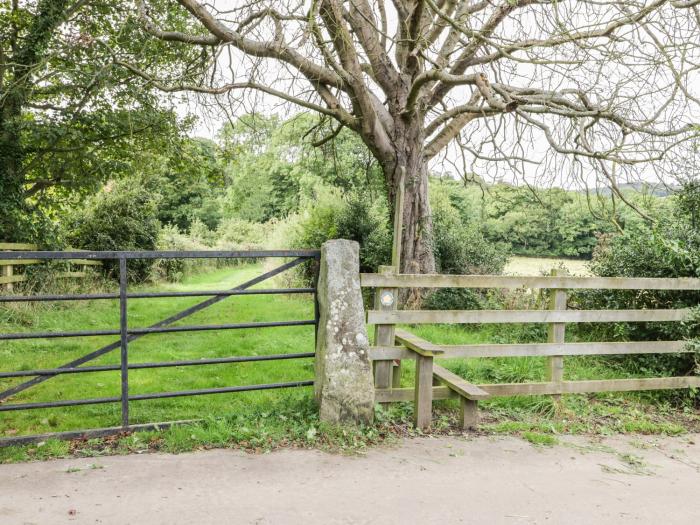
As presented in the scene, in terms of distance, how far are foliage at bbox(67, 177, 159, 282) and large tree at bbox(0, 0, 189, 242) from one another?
2.77 m

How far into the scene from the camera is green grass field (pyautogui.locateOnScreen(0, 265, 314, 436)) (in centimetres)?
512

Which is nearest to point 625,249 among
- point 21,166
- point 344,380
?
point 344,380

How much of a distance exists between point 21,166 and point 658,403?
13082mm

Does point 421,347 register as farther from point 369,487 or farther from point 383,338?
point 369,487

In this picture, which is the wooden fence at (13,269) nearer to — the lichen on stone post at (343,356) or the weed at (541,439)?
the lichen on stone post at (343,356)

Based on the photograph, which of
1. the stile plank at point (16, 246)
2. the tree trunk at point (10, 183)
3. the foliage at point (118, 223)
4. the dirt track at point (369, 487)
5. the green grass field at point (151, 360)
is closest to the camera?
the dirt track at point (369, 487)

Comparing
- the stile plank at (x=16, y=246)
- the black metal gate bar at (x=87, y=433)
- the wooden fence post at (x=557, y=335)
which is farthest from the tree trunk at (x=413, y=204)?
the stile plank at (x=16, y=246)

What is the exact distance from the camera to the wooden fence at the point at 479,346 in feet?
15.6

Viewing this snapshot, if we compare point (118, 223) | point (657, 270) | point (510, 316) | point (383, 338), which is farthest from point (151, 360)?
point (118, 223)

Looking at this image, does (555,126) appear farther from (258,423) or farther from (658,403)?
(258,423)

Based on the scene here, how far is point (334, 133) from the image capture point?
11.1 m

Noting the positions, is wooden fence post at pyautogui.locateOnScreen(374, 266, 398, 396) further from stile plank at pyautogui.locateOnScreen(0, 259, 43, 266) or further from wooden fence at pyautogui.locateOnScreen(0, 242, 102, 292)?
wooden fence at pyautogui.locateOnScreen(0, 242, 102, 292)

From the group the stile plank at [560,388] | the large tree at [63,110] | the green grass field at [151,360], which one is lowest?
the green grass field at [151,360]

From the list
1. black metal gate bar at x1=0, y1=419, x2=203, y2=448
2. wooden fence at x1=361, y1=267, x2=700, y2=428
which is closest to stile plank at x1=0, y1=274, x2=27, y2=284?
black metal gate bar at x1=0, y1=419, x2=203, y2=448
